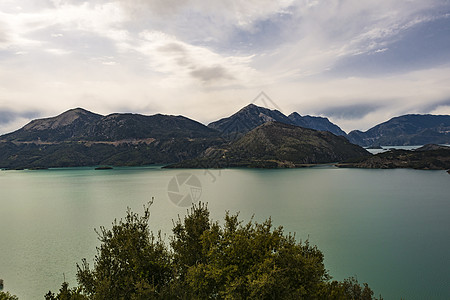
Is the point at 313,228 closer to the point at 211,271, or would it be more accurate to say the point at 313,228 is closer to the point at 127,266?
the point at 211,271

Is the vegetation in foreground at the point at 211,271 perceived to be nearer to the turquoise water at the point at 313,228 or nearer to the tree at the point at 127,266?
the tree at the point at 127,266

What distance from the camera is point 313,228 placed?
60719 millimetres

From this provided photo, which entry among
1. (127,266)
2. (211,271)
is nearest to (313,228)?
(211,271)

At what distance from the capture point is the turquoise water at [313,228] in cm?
3781

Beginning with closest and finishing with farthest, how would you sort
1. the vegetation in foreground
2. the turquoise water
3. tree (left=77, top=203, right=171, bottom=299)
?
the vegetation in foreground → tree (left=77, top=203, right=171, bottom=299) → the turquoise water

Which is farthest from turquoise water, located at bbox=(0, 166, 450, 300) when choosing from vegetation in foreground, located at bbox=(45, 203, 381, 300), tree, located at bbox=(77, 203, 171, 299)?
tree, located at bbox=(77, 203, 171, 299)

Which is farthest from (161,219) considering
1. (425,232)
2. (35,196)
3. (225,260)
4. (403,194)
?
(403,194)

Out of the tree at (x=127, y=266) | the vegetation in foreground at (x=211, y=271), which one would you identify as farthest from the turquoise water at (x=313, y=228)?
the tree at (x=127, y=266)

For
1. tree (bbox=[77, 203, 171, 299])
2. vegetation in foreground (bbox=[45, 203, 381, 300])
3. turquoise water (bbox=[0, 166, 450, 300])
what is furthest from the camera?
turquoise water (bbox=[0, 166, 450, 300])

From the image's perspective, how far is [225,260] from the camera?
2106cm

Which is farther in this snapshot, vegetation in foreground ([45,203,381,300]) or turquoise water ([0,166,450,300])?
turquoise water ([0,166,450,300])

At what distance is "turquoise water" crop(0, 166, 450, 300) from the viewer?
37812 millimetres

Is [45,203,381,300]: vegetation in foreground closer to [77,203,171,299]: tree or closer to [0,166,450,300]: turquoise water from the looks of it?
[77,203,171,299]: tree

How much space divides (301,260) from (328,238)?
37905mm
